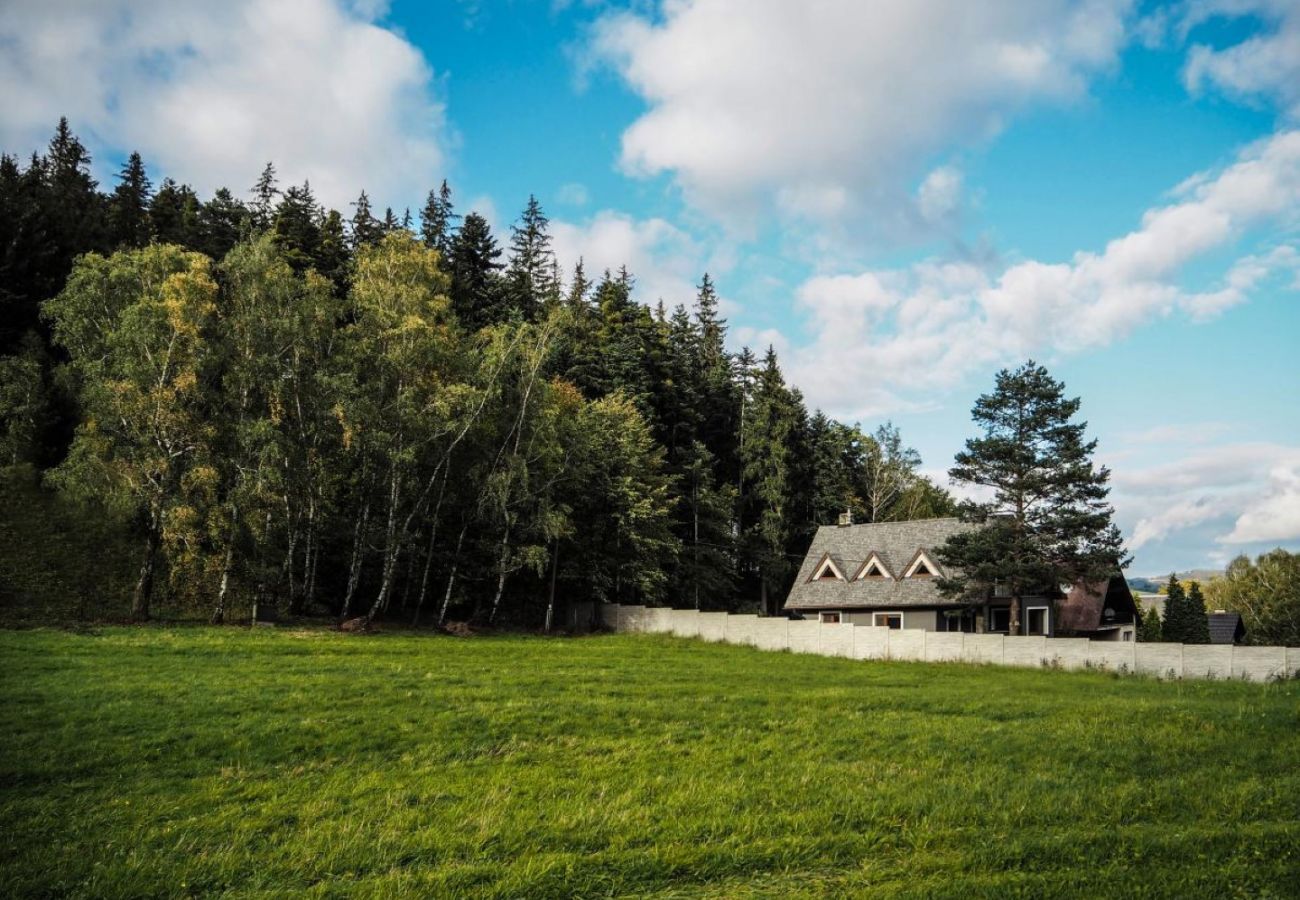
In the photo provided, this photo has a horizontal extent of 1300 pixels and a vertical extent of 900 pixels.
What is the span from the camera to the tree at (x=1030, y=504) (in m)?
37.5

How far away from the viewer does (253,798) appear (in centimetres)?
1034

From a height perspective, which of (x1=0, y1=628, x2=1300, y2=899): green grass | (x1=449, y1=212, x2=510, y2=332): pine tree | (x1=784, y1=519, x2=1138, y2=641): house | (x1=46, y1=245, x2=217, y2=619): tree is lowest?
(x1=0, y1=628, x2=1300, y2=899): green grass

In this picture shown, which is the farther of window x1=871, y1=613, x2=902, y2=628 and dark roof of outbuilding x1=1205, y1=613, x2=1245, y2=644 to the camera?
dark roof of outbuilding x1=1205, y1=613, x2=1245, y2=644

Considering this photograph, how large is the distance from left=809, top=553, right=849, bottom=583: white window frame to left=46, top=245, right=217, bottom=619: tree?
36.4 m

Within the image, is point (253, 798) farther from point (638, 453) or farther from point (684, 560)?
point (684, 560)

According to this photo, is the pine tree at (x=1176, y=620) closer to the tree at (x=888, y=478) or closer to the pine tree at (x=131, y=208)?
the tree at (x=888, y=478)

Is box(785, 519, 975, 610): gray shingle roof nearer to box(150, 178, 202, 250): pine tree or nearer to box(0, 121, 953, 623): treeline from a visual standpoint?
box(0, 121, 953, 623): treeline

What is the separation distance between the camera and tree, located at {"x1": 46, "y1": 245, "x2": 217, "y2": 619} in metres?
32.2

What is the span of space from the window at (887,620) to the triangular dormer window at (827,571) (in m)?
3.83

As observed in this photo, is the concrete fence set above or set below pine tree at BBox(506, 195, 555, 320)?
below

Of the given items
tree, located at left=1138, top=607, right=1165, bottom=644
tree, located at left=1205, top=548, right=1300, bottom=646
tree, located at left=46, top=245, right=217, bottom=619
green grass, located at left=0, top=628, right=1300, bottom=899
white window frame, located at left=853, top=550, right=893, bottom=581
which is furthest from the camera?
tree, located at left=1205, top=548, right=1300, bottom=646

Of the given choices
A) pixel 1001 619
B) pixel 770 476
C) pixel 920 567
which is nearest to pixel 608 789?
pixel 920 567

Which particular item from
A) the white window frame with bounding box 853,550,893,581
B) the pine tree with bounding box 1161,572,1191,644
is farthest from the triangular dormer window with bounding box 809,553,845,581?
the pine tree with bounding box 1161,572,1191,644

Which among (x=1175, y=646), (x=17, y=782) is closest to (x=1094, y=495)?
(x=1175, y=646)
